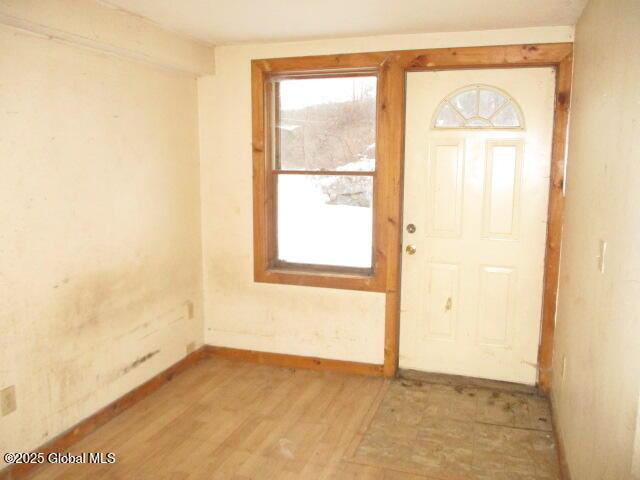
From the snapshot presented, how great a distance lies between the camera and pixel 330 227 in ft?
12.5

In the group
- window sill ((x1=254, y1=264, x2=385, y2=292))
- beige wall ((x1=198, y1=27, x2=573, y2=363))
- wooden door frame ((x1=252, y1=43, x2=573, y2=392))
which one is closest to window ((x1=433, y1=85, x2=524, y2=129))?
wooden door frame ((x1=252, y1=43, x2=573, y2=392))

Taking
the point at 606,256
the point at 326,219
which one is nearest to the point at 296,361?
the point at 326,219

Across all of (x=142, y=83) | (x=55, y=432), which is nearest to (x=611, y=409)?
(x=55, y=432)

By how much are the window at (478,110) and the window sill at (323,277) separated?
1.16 metres

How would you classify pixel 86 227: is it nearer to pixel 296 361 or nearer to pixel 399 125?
pixel 296 361

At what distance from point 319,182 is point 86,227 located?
1.60m

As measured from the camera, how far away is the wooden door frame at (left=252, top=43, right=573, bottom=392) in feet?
10.5

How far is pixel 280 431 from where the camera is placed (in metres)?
3.00

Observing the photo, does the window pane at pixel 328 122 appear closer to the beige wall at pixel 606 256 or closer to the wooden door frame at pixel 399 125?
the wooden door frame at pixel 399 125

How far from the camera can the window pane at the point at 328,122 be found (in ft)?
11.9

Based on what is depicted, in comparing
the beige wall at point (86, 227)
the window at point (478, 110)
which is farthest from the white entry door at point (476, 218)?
the beige wall at point (86, 227)

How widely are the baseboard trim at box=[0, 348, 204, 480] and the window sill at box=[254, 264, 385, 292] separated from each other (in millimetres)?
874

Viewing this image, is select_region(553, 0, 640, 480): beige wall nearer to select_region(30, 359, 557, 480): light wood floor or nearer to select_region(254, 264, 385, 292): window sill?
select_region(30, 359, 557, 480): light wood floor

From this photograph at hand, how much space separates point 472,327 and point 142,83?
2.72 meters
